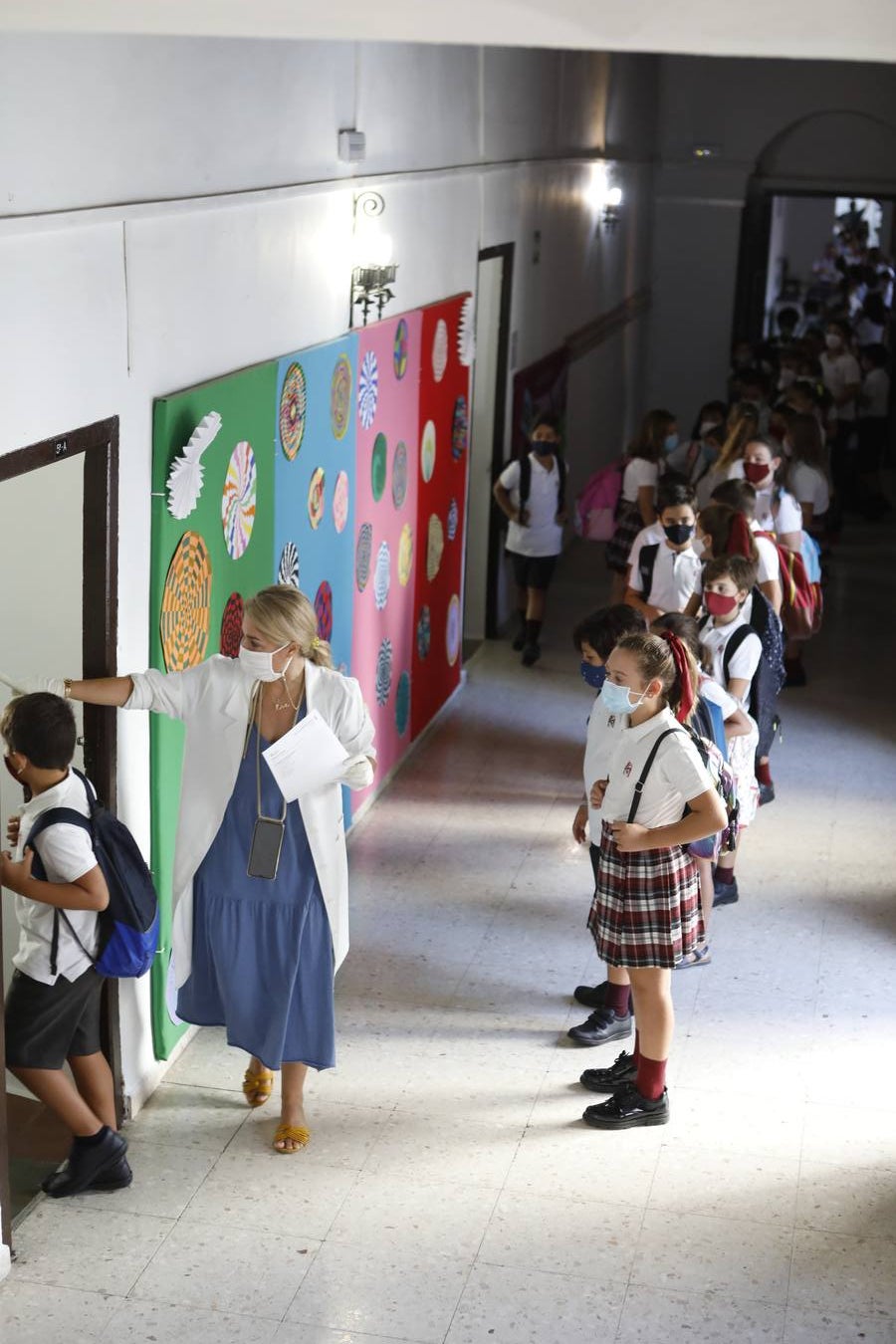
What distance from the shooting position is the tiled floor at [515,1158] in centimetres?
422

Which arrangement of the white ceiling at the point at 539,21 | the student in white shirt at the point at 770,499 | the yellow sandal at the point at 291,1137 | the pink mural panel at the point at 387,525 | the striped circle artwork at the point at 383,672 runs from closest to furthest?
the white ceiling at the point at 539,21 → the yellow sandal at the point at 291,1137 → the pink mural panel at the point at 387,525 → the striped circle artwork at the point at 383,672 → the student in white shirt at the point at 770,499

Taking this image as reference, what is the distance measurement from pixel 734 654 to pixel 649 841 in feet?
5.37

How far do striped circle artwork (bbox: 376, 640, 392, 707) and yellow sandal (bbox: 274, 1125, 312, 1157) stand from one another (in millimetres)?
2982

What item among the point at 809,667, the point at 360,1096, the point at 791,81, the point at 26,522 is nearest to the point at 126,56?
the point at 26,522

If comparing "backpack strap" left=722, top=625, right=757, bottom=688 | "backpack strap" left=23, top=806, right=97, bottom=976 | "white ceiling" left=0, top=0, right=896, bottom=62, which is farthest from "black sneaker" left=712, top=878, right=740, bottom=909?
"white ceiling" left=0, top=0, right=896, bottom=62

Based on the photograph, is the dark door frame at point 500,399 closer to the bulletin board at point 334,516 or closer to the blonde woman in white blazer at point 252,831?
the bulletin board at point 334,516

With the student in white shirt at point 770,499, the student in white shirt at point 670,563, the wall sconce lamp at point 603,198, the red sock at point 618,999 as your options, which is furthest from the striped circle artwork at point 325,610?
the wall sconce lamp at point 603,198

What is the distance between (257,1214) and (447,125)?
557cm

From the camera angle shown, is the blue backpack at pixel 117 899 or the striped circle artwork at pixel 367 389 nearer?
the blue backpack at pixel 117 899

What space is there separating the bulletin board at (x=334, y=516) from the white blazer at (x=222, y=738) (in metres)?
0.37

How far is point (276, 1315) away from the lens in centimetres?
417

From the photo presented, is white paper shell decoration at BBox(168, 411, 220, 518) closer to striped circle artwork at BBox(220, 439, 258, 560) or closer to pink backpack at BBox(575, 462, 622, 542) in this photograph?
striped circle artwork at BBox(220, 439, 258, 560)

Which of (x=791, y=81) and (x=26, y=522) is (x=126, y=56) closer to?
(x=26, y=522)

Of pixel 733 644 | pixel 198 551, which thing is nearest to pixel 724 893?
pixel 733 644
